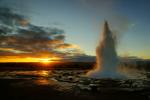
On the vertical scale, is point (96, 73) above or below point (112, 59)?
below

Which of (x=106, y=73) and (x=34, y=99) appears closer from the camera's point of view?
(x=34, y=99)

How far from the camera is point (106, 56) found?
4831 centimetres

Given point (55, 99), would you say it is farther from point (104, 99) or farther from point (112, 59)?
point (112, 59)

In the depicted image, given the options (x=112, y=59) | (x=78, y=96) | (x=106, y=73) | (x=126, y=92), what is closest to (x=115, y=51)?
(x=112, y=59)

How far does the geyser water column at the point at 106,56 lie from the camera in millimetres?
47062

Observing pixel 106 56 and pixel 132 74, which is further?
pixel 132 74

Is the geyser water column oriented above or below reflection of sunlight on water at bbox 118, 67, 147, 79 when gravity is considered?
above

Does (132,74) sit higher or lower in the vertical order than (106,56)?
lower

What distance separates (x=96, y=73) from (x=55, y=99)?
24269mm

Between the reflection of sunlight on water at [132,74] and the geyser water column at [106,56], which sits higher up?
the geyser water column at [106,56]

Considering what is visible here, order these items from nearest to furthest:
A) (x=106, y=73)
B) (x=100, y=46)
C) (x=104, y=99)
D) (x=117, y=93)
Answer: (x=104, y=99)
(x=117, y=93)
(x=106, y=73)
(x=100, y=46)

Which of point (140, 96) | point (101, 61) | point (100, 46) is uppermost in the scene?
point (100, 46)

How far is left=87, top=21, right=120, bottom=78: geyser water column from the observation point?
4706 centimetres

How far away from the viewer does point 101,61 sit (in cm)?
4816
